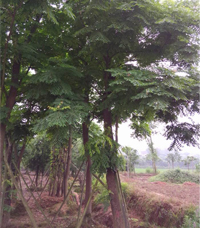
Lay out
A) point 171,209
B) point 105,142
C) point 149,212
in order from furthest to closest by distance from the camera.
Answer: point 149,212 < point 171,209 < point 105,142

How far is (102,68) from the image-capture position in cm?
502

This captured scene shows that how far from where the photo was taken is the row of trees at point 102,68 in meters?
3.13

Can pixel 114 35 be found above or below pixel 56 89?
above

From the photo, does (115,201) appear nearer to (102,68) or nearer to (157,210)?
(157,210)

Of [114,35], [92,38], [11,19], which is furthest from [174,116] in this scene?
[11,19]

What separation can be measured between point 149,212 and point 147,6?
6.26m

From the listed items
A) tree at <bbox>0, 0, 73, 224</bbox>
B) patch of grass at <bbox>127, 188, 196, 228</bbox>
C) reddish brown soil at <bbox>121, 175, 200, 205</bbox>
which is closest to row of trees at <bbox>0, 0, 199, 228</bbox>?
tree at <bbox>0, 0, 73, 224</bbox>

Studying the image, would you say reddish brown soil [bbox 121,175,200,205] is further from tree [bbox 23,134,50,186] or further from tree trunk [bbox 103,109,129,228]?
tree [bbox 23,134,50,186]

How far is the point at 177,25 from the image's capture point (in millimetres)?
3441

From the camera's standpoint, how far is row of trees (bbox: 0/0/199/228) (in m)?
3.13

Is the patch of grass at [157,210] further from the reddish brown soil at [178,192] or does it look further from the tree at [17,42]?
the tree at [17,42]

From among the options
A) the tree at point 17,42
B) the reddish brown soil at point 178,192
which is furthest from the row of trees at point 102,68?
the reddish brown soil at point 178,192

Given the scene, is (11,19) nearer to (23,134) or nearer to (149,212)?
(23,134)

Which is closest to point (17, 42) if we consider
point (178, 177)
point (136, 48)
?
point (136, 48)
